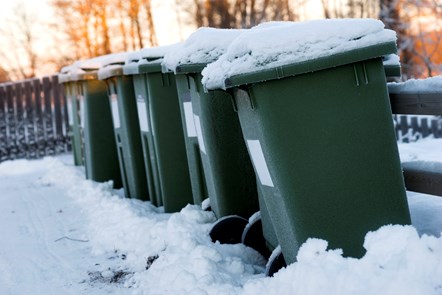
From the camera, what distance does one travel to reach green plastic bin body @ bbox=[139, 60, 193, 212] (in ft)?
20.9

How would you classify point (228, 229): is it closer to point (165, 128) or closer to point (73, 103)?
point (165, 128)

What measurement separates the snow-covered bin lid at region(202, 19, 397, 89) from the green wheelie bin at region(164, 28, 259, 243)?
4.41 ft

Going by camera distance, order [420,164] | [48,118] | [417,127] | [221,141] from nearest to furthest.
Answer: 1. [420,164]
2. [221,141]
3. [417,127]
4. [48,118]

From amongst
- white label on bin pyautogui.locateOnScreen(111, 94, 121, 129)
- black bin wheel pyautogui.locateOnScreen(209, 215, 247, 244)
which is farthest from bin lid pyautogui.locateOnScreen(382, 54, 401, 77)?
white label on bin pyautogui.locateOnScreen(111, 94, 121, 129)

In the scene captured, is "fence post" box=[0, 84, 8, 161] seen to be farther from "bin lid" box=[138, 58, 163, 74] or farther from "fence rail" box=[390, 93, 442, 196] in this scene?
"fence rail" box=[390, 93, 442, 196]

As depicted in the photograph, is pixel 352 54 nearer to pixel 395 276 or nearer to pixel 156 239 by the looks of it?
pixel 395 276

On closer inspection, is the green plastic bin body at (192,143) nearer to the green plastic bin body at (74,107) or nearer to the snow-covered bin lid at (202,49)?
the snow-covered bin lid at (202,49)

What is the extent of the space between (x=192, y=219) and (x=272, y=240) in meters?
1.08

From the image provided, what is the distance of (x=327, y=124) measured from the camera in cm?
360

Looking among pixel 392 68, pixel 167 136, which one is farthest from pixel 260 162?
pixel 167 136

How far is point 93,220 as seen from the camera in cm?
676

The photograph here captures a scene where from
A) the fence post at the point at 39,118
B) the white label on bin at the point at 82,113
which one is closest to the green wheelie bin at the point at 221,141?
the white label on bin at the point at 82,113

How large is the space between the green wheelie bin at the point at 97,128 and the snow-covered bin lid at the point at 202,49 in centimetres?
370

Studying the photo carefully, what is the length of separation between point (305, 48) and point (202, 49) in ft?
5.16
